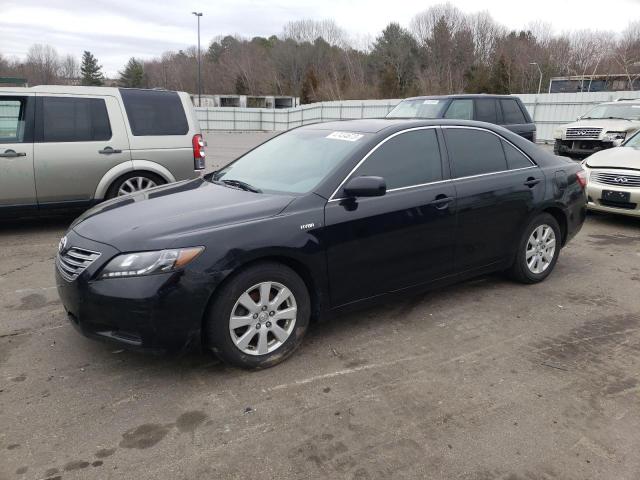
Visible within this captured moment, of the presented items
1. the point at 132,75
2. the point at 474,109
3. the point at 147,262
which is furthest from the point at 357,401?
the point at 132,75

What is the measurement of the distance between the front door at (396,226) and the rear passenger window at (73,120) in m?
4.46

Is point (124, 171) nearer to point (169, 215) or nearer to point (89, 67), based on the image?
point (169, 215)

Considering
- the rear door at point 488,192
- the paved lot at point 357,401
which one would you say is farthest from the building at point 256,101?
the paved lot at point 357,401

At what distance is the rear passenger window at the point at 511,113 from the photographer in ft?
37.9

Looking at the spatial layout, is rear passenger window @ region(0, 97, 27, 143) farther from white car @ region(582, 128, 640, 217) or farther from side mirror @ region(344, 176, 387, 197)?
white car @ region(582, 128, 640, 217)

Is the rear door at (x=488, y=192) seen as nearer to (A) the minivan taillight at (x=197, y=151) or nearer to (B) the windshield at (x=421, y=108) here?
(A) the minivan taillight at (x=197, y=151)

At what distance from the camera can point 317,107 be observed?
33.8 metres

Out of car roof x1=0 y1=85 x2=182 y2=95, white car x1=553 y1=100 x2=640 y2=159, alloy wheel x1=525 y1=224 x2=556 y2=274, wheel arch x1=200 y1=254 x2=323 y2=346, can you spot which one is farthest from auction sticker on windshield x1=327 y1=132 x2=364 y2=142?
white car x1=553 y1=100 x2=640 y2=159

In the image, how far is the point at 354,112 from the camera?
3041cm

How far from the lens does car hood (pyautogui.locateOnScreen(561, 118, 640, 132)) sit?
12.7 metres

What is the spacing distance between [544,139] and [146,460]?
77.2 feet

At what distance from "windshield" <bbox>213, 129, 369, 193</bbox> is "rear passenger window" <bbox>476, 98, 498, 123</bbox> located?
738cm

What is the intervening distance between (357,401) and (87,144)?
5333 millimetres

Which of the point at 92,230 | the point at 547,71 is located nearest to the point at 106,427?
the point at 92,230
